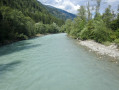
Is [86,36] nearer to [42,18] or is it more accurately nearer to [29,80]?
[29,80]

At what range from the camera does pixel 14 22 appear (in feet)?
102

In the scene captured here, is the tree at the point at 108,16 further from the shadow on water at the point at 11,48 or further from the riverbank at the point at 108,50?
the shadow on water at the point at 11,48

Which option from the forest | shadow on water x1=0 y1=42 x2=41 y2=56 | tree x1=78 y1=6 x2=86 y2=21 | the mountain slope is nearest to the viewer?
shadow on water x1=0 y1=42 x2=41 y2=56

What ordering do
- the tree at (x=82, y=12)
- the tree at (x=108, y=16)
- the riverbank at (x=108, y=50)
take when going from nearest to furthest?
1. the riverbank at (x=108, y=50)
2. the tree at (x=108, y=16)
3. the tree at (x=82, y=12)

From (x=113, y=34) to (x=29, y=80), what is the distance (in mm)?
19219

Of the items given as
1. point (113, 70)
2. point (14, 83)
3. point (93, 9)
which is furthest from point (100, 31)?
point (14, 83)

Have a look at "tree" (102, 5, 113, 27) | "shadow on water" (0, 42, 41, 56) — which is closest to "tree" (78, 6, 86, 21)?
"tree" (102, 5, 113, 27)

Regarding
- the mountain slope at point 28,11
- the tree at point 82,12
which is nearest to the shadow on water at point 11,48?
the tree at point 82,12

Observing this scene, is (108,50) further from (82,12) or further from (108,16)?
(82,12)

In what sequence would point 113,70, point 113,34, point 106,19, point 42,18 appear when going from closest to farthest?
point 113,70 < point 113,34 < point 106,19 < point 42,18

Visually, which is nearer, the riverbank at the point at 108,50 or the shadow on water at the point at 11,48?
the riverbank at the point at 108,50

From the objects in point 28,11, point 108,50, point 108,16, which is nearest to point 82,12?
point 108,16

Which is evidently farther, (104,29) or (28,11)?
(28,11)

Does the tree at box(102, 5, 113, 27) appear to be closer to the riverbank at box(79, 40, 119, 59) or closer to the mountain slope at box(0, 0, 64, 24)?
the riverbank at box(79, 40, 119, 59)
